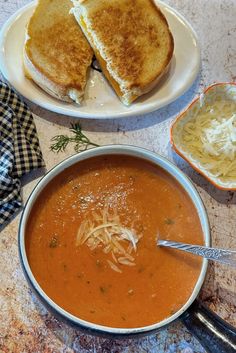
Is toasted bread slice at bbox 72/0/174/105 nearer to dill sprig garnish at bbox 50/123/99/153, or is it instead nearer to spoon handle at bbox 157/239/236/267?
dill sprig garnish at bbox 50/123/99/153

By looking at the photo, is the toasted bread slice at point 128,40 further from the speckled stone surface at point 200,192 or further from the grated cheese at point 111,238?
the grated cheese at point 111,238

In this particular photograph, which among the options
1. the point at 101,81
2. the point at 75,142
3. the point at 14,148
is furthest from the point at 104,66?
the point at 14,148

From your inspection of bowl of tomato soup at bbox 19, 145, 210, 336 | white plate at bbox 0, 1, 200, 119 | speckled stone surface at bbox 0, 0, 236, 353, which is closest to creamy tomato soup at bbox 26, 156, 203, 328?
bowl of tomato soup at bbox 19, 145, 210, 336

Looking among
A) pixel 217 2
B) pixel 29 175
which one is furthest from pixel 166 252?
pixel 217 2

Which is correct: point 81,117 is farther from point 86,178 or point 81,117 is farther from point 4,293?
point 4,293

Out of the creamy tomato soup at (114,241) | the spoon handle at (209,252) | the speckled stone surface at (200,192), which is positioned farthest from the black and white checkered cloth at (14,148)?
the spoon handle at (209,252)

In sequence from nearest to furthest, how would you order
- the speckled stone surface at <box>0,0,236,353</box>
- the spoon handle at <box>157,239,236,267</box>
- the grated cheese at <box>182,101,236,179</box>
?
the spoon handle at <box>157,239,236,267</box> < the speckled stone surface at <box>0,0,236,353</box> < the grated cheese at <box>182,101,236,179</box>
